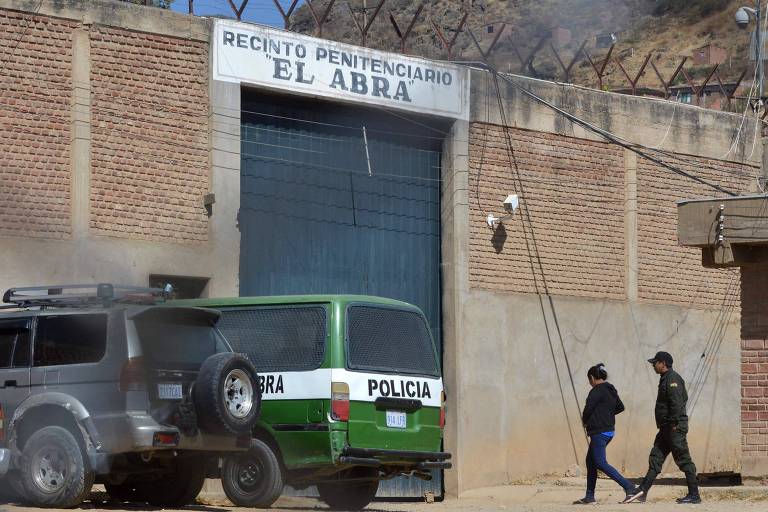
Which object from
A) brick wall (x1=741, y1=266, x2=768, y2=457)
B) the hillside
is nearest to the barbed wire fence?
the hillside

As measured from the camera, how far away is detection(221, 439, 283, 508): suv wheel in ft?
46.8

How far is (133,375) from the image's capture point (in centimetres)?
1243

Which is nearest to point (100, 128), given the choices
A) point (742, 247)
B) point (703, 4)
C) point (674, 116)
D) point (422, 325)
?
point (422, 325)

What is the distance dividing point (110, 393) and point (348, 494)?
411 centimetres

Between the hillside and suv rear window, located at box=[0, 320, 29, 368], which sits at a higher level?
the hillside

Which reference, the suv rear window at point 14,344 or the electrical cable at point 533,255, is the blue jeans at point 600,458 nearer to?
the electrical cable at point 533,255

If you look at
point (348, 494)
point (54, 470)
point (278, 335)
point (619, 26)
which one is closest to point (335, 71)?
point (278, 335)

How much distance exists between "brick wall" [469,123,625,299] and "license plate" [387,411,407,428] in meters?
8.50

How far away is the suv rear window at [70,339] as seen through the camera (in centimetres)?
1268

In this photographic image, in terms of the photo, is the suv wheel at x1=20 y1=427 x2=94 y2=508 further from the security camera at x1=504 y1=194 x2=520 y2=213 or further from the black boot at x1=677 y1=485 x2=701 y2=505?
the security camera at x1=504 y1=194 x2=520 y2=213

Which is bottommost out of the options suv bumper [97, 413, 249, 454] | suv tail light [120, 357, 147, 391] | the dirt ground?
the dirt ground

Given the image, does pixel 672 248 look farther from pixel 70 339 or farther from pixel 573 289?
pixel 70 339

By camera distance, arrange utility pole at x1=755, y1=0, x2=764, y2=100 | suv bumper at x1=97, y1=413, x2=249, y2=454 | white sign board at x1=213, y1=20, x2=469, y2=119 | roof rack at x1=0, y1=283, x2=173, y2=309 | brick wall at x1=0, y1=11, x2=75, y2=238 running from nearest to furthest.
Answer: suv bumper at x1=97, y1=413, x2=249, y2=454 < roof rack at x1=0, y1=283, x2=173, y2=309 < brick wall at x1=0, y1=11, x2=75, y2=238 < white sign board at x1=213, y1=20, x2=469, y2=119 < utility pole at x1=755, y1=0, x2=764, y2=100

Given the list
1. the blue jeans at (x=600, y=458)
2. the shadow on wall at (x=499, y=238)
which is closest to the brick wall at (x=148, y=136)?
the shadow on wall at (x=499, y=238)
